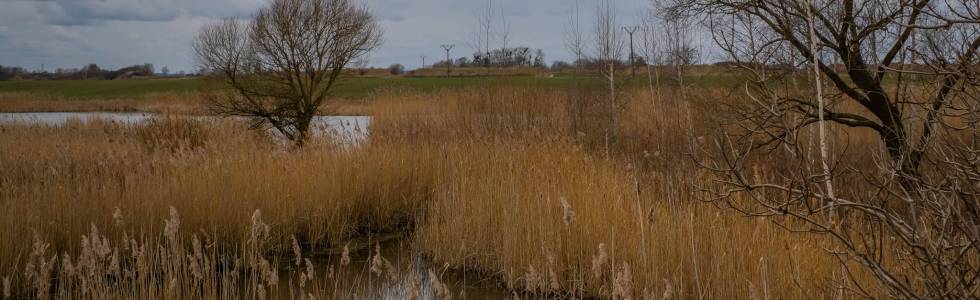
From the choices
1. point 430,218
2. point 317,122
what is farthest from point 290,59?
point 430,218

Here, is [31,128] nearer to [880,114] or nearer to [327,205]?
[327,205]

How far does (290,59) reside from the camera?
12047 mm

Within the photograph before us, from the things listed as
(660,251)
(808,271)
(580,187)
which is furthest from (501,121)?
(808,271)

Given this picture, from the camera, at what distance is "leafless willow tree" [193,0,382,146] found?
1205cm

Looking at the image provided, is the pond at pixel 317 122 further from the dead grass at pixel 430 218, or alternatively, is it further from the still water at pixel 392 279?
the still water at pixel 392 279

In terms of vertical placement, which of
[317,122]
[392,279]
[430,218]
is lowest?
[392,279]

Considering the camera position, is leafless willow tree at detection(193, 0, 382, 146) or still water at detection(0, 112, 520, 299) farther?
leafless willow tree at detection(193, 0, 382, 146)

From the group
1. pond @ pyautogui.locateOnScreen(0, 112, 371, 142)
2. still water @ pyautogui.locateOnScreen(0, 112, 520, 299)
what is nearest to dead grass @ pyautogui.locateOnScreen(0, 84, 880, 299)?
still water @ pyautogui.locateOnScreen(0, 112, 520, 299)

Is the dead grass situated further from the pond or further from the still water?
the pond

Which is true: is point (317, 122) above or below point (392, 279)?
above

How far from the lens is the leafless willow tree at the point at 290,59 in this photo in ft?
39.5

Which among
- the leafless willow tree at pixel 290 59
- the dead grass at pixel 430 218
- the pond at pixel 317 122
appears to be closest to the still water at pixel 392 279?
the dead grass at pixel 430 218

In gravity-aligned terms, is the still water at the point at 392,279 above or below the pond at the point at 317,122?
below

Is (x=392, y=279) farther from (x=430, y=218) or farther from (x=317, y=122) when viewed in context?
(x=317, y=122)
